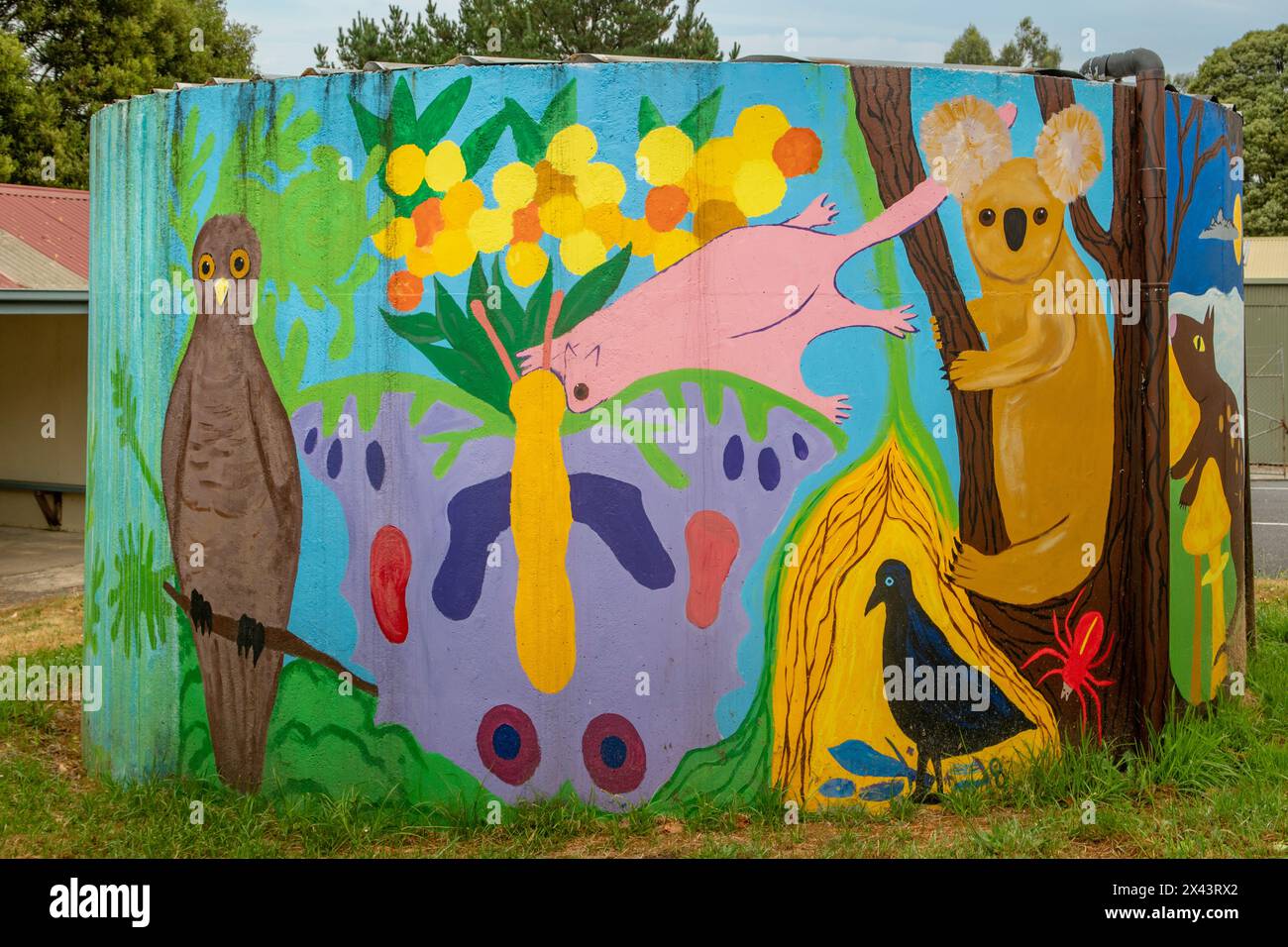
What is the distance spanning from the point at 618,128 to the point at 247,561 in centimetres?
264

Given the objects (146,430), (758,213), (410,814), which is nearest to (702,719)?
(410,814)

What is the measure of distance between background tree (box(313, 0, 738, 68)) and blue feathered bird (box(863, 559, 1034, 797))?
71.7 ft

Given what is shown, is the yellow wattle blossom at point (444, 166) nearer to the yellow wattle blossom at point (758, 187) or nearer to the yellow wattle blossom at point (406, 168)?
the yellow wattle blossom at point (406, 168)

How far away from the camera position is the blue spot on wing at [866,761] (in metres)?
5.69

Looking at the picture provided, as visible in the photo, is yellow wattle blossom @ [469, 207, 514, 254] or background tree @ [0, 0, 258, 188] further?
background tree @ [0, 0, 258, 188]

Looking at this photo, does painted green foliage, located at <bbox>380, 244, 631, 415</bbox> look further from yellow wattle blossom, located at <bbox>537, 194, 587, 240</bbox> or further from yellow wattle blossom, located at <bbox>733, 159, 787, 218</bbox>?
yellow wattle blossom, located at <bbox>733, 159, 787, 218</bbox>

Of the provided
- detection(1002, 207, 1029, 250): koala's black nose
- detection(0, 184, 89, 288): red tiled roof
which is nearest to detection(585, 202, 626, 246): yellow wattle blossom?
detection(1002, 207, 1029, 250): koala's black nose

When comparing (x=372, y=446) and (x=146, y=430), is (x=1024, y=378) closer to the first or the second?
(x=372, y=446)

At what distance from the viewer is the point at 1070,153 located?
232 inches

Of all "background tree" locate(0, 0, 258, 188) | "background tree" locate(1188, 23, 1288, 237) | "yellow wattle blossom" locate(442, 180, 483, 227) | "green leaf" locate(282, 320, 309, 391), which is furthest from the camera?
"background tree" locate(1188, 23, 1288, 237)


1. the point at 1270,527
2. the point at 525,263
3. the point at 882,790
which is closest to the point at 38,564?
the point at 525,263

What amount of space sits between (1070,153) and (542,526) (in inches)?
115

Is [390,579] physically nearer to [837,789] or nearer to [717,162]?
[837,789]

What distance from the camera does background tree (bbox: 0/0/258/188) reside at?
23.7 metres
